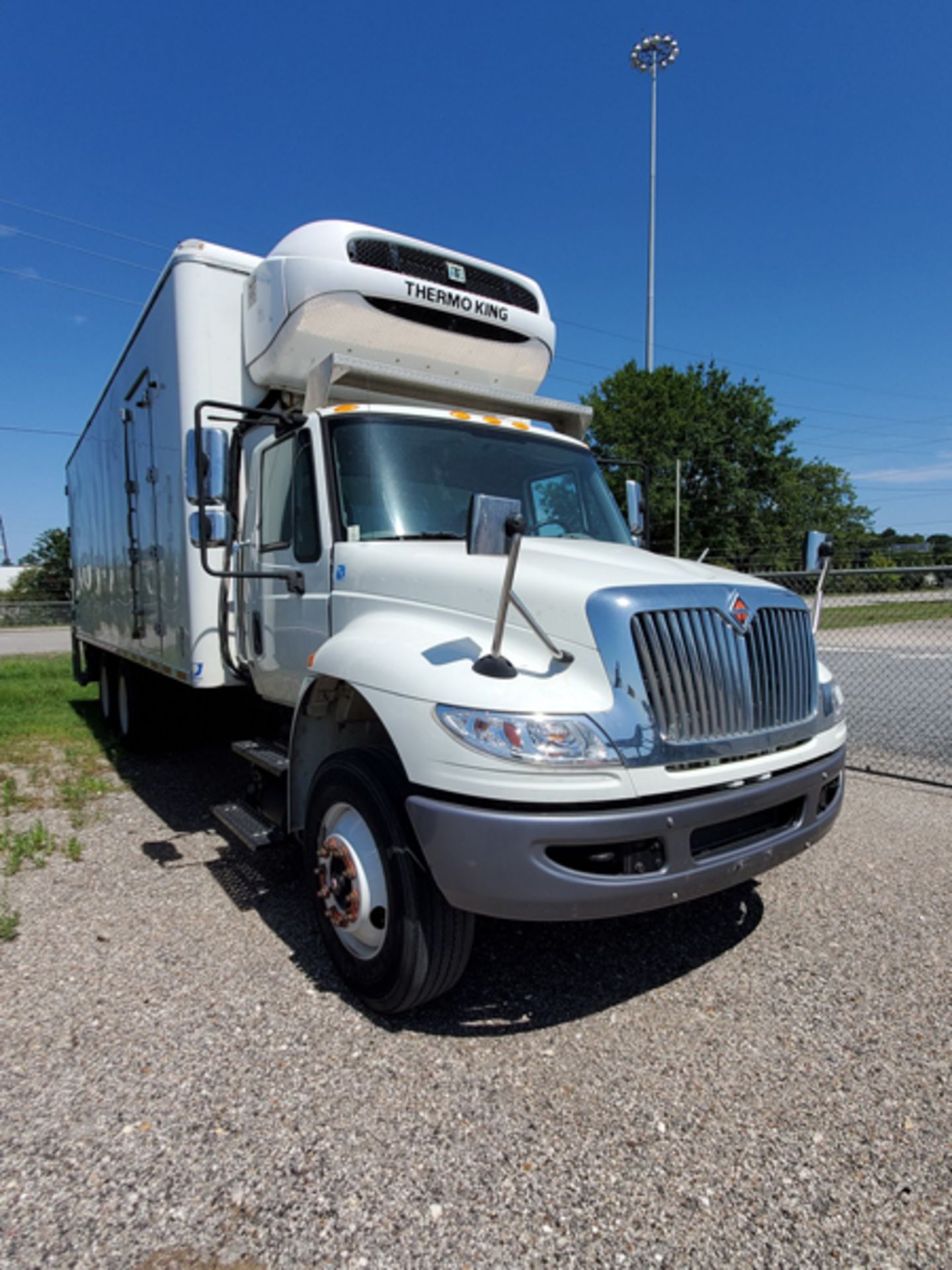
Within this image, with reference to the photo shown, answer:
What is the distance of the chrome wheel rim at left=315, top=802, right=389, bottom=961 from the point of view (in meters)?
2.88

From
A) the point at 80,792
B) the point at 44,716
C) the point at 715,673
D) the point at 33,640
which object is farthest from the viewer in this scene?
the point at 33,640

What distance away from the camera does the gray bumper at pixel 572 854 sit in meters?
2.38

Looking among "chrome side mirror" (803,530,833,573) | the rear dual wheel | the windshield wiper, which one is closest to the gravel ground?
"chrome side mirror" (803,530,833,573)

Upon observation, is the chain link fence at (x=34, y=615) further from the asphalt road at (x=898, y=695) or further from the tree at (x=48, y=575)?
the asphalt road at (x=898, y=695)

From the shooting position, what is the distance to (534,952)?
343cm

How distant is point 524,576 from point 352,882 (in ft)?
4.48

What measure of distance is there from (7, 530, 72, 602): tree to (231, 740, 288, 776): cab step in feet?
149

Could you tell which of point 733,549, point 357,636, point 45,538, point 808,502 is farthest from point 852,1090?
point 45,538

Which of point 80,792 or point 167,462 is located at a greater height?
point 167,462

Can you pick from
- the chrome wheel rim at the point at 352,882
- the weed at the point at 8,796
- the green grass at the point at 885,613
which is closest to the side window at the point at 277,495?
the chrome wheel rim at the point at 352,882

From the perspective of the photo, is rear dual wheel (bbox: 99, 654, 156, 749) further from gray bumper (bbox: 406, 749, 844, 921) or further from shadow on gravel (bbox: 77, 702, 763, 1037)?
gray bumper (bbox: 406, 749, 844, 921)

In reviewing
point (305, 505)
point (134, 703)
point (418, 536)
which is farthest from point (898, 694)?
point (134, 703)

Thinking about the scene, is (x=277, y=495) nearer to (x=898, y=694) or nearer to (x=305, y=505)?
(x=305, y=505)

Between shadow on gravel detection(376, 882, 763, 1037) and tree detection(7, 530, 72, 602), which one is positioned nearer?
shadow on gravel detection(376, 882, 763, 1037)
